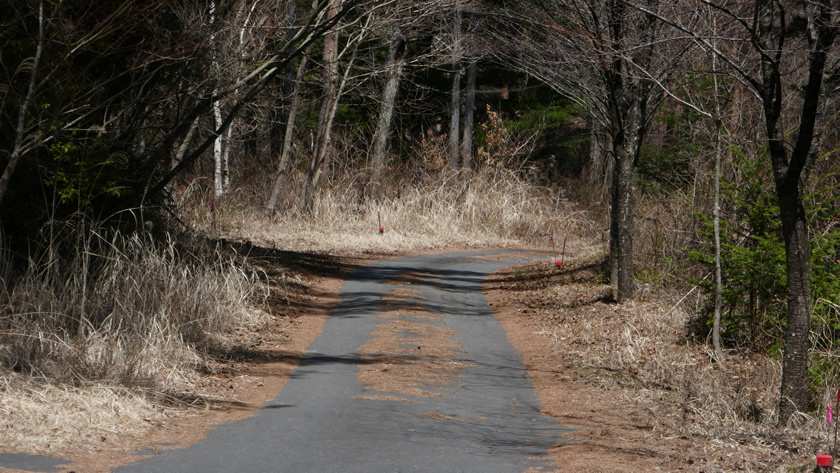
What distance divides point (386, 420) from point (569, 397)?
2414mm

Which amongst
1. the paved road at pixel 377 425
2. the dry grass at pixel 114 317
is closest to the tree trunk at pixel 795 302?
the paved road at pixel 377 425

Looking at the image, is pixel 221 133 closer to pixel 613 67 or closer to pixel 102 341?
pixel 613 67

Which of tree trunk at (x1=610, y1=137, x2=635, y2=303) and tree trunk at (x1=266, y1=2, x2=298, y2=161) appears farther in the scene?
tree trunk at (x1=266, y1=2, x2=298, y2=161)

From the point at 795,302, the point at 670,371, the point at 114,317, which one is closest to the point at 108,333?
the point at 114,317

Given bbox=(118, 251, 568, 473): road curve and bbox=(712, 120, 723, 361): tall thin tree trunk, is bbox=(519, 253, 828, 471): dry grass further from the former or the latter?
bbox=(118, 251, 568, 473): road curve

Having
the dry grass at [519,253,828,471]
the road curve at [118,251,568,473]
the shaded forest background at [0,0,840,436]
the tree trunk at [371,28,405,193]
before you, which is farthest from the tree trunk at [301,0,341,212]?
the road curve at [118,251,568,473]

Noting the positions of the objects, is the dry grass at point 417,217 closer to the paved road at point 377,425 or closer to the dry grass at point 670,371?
the dry grass at point 670,371

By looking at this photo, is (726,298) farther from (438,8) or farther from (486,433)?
(438,8)

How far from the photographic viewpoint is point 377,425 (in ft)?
26.2

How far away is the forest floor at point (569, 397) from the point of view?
7.05 metres

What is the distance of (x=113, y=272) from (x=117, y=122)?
11.1ft

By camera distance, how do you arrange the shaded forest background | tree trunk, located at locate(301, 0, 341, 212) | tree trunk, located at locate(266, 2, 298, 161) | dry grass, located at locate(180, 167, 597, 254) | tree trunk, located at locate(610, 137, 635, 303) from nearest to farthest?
the shaded forest background → tree trunk, located at locate(610, 137, 635, 303) → dry grass, located at locate(180, 167, 597, 254) → tree trunk, located at locate(301, 0, 341, 212) → tree trunk, located at locate(266, 2, 298, 161)

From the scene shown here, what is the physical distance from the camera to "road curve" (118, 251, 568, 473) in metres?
6.80

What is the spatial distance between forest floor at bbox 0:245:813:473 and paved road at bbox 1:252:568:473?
224 mm
